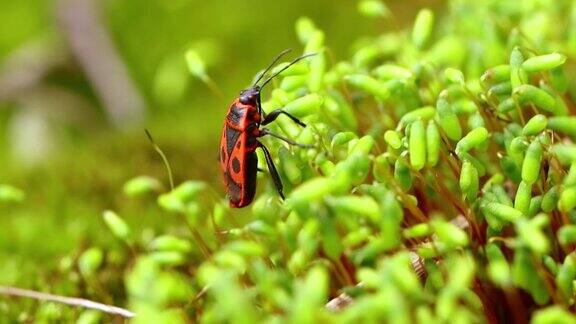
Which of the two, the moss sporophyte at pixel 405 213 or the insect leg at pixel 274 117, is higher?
the insect leg at pixel 274 117

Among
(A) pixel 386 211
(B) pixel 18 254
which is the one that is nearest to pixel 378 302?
(A) pixel 386 211

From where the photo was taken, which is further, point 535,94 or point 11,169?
point 11,169

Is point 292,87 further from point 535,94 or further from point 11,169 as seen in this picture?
point 11,169

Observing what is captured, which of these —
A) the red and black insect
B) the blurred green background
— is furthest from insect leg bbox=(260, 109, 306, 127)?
the blurred green background

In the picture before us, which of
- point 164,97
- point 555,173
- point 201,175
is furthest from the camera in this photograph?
point 164,97

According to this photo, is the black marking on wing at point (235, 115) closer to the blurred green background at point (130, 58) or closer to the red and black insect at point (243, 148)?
the red and black insect at point (243, 148)

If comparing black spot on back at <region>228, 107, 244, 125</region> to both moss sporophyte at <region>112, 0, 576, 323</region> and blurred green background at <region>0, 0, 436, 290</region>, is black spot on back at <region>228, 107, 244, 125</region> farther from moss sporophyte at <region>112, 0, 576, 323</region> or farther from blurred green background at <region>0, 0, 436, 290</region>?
blurred green background at <region>0, 0, 436, 290</region>

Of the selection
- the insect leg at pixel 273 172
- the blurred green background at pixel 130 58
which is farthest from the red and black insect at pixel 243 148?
the blurred green background at pixel 130 58

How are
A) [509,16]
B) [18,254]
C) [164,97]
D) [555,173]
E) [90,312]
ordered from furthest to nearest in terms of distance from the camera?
1. [164,97]
2. [509,16]
3. [18,254]
4. [90,312]
5. [555,173]
